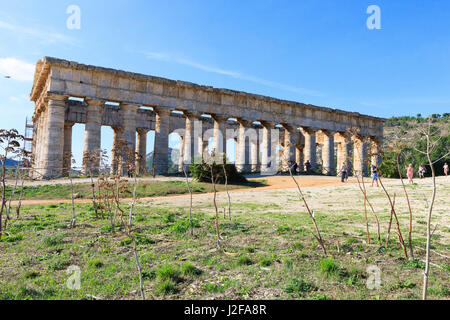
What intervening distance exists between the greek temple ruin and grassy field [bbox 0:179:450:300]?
10932mm

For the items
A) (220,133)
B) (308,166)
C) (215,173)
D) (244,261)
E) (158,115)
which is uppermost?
(158,115)

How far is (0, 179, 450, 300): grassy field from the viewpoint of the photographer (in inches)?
184

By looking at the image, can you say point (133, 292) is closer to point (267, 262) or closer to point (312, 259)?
point (267, 262)

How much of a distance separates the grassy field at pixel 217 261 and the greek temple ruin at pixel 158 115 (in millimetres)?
10932

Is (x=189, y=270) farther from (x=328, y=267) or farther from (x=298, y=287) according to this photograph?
(x=328, y=267)

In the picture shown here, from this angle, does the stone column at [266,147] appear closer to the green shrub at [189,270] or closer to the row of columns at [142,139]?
the row of columns at [142,139]

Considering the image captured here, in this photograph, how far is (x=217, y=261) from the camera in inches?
232

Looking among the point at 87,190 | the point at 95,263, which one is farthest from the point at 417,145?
the point at 87,190

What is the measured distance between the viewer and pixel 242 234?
305 inches

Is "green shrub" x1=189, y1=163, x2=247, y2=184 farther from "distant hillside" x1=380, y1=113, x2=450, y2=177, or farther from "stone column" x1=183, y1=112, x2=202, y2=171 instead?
"distant hillside" x1=380, y1=113, x2=450, y2=177

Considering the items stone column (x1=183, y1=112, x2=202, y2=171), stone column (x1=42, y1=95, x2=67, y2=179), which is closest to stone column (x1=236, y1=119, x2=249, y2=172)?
stone column (x1=183, y1=112, x2=202, y2=171)

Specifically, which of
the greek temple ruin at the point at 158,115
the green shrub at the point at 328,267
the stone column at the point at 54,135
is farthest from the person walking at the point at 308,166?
the green shrub at the point at 328,267

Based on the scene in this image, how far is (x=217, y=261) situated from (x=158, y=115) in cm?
2440
